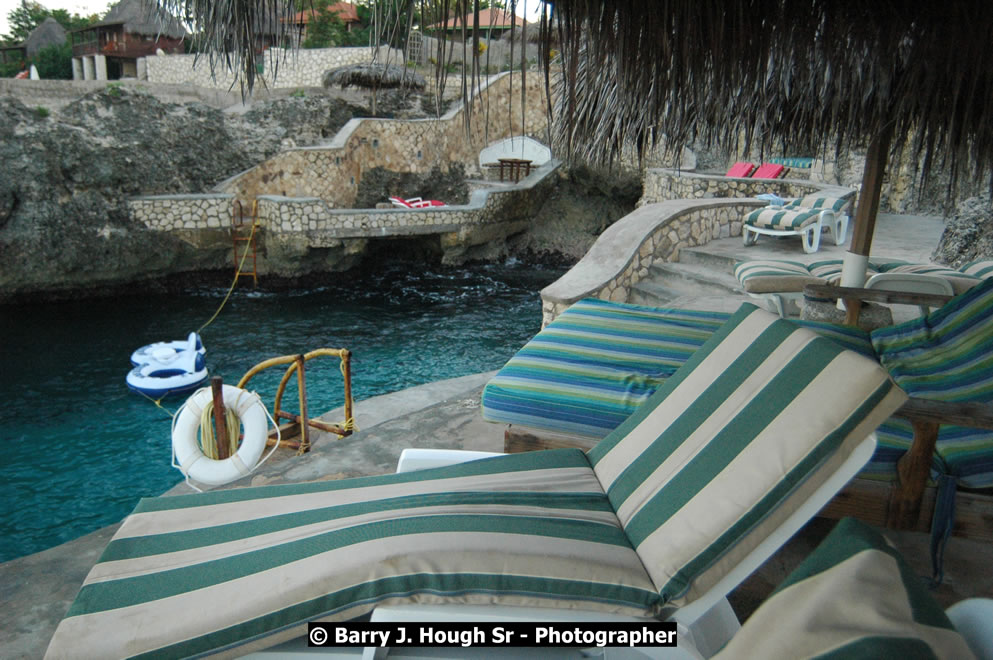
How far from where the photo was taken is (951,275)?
4082 millimetres

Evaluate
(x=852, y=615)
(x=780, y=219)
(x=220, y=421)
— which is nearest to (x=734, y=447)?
(x=852, y=615)

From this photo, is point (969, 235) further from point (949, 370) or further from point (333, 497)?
point (333, 497)

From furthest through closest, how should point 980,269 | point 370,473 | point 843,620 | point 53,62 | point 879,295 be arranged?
1. point 53,62
2. point 980,269
3. point 879,295
4. point 370,473
5. point 843,620

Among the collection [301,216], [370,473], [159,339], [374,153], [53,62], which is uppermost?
[53,62]

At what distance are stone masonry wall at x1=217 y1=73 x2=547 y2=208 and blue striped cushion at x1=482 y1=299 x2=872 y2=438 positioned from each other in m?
13.2

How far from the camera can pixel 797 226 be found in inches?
289

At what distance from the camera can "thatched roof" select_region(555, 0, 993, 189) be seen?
246cm

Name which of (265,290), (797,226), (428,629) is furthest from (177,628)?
(265,290)

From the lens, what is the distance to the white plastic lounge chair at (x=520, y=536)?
1276 millimetres

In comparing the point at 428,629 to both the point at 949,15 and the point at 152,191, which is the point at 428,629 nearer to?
the point at 949,15

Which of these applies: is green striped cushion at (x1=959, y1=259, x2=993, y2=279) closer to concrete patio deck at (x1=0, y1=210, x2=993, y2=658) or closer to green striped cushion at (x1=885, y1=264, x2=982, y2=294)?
green striped cushion at (x1=885, y1=264, x2=982, y2=294)

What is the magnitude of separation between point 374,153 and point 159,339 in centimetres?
787

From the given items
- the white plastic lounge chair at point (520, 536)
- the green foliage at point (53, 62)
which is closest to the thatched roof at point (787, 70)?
the white plastic lounge chair at point (520, 536)

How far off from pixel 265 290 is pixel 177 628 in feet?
49.8
